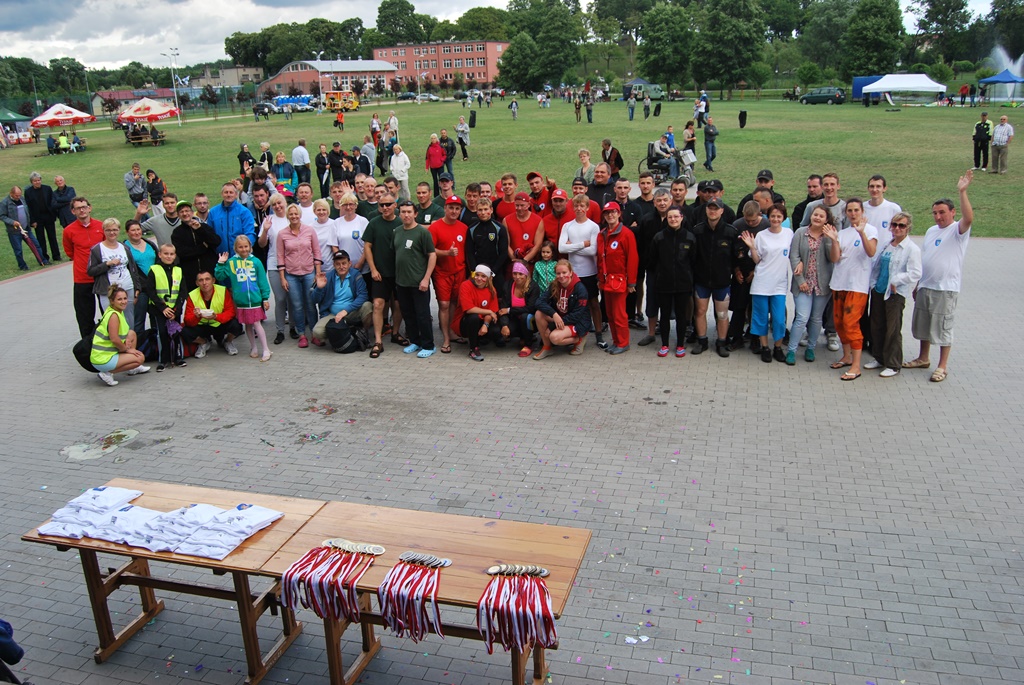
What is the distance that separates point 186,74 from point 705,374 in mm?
182402

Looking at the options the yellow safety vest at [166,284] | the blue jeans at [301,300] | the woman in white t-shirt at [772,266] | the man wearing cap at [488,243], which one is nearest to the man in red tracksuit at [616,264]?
the man wearing cap at [488,243]

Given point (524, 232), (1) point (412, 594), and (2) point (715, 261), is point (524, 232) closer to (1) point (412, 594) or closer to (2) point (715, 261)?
(2) point (715, 261)

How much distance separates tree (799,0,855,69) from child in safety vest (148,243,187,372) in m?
91.4

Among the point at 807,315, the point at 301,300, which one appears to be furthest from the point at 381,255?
the point at 807,315

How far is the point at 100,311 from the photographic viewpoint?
1029 centimetres

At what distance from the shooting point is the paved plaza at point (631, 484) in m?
4.67

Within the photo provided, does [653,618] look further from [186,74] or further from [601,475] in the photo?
[186,74]

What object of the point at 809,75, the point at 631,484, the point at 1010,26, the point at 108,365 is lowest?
the point at 631,484

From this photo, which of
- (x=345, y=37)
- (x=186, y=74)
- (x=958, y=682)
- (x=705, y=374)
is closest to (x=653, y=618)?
(x=958, y=682)

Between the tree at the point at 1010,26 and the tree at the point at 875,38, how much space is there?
58.4 feet

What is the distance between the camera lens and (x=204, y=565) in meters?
4.13

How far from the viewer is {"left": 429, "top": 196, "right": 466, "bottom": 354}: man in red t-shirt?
9.80 metres

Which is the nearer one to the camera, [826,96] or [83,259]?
[83,259]

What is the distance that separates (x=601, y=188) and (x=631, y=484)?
5.33 m
